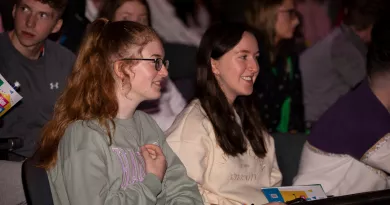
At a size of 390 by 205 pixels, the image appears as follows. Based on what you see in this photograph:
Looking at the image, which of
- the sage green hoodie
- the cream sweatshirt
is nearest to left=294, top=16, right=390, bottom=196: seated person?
the cream sweatshirt

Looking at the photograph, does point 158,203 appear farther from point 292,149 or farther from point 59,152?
point 292,149

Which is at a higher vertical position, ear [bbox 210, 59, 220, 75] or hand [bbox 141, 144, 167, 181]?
ear [bbox 210, 59, 220, 75]

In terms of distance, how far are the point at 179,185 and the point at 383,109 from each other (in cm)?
123

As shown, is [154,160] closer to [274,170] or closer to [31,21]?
[274,170]

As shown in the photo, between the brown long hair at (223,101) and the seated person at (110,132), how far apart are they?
475mm

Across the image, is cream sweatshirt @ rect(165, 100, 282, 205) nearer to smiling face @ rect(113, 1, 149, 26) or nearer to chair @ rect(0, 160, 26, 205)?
chair @ rect(0, 160, 26, 205)

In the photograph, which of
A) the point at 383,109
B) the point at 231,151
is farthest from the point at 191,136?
the point at 383,109

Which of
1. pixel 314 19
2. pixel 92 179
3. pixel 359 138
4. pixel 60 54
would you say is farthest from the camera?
pixel 314 19

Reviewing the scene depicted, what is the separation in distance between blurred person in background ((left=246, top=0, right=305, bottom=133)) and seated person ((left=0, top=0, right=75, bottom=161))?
1.57m

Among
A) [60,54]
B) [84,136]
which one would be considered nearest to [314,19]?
[60,54]

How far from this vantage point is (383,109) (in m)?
3.61

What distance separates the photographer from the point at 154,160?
2820 millimetres

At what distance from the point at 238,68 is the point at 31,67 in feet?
4.08

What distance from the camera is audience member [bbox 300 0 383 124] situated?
5664 millimetres
